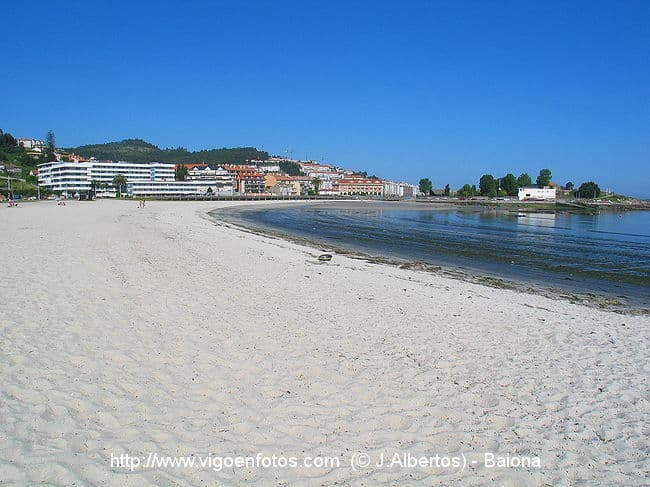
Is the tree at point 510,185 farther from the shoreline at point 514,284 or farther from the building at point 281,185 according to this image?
the shoreline at point 514,284

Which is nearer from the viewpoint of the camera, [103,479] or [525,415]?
[103,479]

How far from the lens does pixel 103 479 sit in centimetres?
332

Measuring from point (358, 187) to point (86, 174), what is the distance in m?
99.0

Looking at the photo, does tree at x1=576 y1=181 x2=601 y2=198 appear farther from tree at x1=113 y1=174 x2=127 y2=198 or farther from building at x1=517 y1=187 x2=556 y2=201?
tree at x1=113 y1=174 x2=127 y2=198

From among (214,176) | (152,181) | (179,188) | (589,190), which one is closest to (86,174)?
(152,181)

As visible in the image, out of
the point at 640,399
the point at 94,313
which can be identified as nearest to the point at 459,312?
the point at 640,399

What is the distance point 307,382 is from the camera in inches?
206

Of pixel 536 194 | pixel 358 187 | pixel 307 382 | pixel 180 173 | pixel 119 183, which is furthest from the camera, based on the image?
pixel 358 187

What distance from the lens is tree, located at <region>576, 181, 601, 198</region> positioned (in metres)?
137

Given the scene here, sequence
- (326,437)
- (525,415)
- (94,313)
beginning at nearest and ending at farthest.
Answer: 1. (326,437)
2. (525,415)
3. (94,313)

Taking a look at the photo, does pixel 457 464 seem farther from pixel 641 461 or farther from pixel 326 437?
pixel 641 461

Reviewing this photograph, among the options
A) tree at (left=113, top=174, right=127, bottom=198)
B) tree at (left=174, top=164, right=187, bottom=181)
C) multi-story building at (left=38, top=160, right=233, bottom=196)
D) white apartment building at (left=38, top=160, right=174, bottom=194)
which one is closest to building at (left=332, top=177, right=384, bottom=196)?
multi-story building at (left=38, top=160, right=233, bottom=196)

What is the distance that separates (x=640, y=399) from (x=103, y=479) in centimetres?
547

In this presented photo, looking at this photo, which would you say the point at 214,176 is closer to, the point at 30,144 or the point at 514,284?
the point at 30,144
